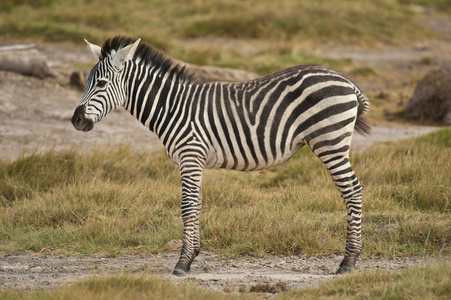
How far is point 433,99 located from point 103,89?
27.5 feet

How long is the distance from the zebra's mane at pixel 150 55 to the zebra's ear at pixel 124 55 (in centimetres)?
9

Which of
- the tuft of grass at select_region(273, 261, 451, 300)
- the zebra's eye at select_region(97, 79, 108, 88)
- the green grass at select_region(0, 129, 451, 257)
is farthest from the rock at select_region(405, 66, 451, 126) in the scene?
the zebra's eye at select_region(97, 79, 108, 88)

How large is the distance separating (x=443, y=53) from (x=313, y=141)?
14.0m

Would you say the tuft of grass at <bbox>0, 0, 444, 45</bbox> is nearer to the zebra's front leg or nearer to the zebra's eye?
the zebra's eye

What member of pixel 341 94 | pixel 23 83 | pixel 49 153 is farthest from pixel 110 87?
pixel 23 83

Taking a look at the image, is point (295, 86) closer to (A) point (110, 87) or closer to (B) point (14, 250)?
(A) point (110, 87)

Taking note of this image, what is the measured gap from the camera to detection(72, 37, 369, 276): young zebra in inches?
209

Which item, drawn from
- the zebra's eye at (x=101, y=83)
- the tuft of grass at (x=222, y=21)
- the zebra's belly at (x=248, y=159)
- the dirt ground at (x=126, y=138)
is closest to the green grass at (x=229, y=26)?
the tuft of grass at (x=222, y=21)

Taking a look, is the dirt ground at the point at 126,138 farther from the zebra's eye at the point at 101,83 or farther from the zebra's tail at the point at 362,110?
the zebra's eye at the point at 101,83

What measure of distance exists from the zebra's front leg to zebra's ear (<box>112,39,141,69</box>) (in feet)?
3.90

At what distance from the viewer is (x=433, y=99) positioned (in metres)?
11.7

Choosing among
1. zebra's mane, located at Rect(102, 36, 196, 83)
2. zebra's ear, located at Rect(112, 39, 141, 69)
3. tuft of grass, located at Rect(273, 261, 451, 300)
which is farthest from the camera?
zebra's mane, located at Rect(102, 36, 196, 83)

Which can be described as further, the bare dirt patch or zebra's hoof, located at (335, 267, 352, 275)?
zebra's hoof, located at (335, 267, 352, 275)

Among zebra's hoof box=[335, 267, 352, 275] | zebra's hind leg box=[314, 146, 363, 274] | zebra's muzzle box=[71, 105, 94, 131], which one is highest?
zebra's muzzle box=[71, 105, 94, 131]
